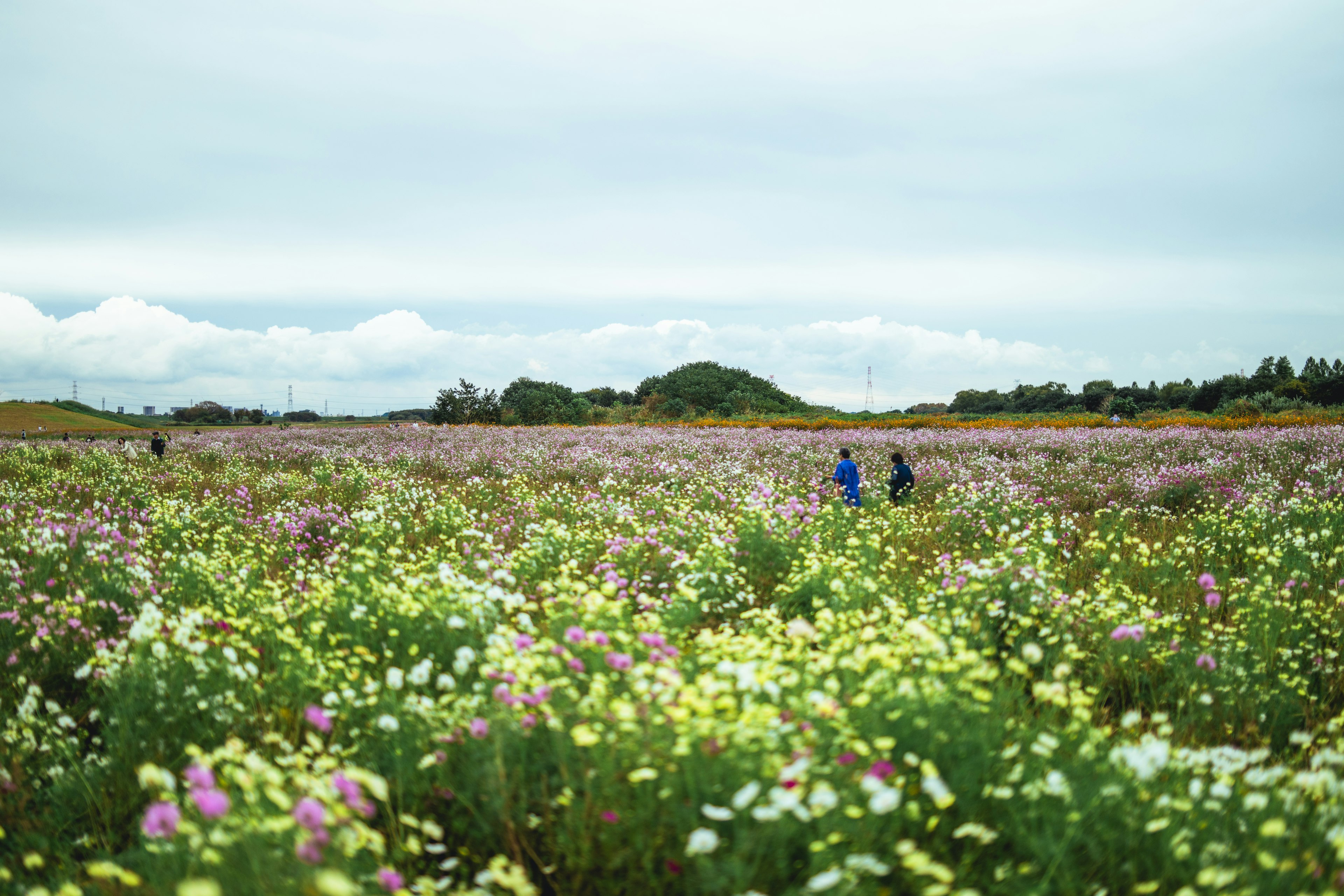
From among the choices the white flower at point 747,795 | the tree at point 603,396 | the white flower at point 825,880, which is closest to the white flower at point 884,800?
the white flower at point 825,880

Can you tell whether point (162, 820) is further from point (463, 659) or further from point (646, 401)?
point (646, 401)

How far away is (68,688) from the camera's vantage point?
4457 millimetres

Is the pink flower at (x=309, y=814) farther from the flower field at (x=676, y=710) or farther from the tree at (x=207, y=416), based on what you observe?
the tree at (x=207, y=416)

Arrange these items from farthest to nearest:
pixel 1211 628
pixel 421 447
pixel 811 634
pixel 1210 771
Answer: pixel 421 447, pixel 1211 628, pixel 811 634, pixel 1210 771

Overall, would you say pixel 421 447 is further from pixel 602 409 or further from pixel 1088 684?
pixel 602 409

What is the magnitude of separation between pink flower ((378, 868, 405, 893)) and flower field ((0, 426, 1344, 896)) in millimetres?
97

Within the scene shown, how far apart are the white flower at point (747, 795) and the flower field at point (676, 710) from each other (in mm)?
72

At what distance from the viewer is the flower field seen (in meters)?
2.21

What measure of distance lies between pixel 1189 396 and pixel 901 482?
61798 mm

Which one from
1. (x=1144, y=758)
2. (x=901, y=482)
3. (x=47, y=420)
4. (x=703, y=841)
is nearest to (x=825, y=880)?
(x=703, y=841)

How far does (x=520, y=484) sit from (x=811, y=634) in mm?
10858

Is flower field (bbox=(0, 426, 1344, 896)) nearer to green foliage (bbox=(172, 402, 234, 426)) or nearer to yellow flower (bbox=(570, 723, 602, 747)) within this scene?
yellow flower (bbox=(570, 723, 602, 747))

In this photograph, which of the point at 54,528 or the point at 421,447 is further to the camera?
the point at 421,447

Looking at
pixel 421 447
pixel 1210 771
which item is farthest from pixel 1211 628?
pixel 421 447
